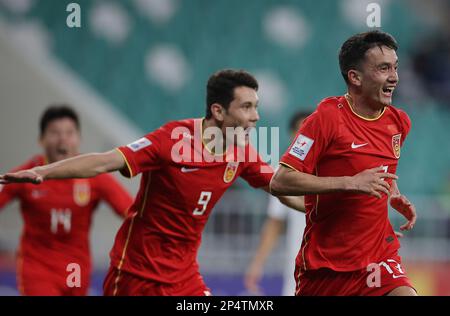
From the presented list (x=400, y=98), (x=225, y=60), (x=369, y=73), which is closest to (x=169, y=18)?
(x=225, y=60)

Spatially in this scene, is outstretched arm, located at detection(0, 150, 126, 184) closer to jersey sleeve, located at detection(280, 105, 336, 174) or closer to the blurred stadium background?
jersey sleeve, located at detection(280, 105, 336, 174)

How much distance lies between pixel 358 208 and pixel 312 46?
11542 millimetres

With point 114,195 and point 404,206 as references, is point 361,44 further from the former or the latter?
point 114,195

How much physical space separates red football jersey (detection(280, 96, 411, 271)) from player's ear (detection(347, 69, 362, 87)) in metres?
0.13

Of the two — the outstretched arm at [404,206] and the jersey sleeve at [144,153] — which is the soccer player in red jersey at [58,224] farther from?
the outstretched arm at [404,206]

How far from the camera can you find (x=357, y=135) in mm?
5316

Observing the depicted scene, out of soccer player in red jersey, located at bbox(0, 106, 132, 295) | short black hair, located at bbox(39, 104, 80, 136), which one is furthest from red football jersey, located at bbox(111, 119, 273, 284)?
short black hair, located at bbox(39, 104, 80, 136)

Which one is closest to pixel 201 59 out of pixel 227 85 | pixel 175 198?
pixel 227 85

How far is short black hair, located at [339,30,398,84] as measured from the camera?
5395mm

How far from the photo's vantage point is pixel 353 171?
208 inches

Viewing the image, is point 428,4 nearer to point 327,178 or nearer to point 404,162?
point 404,162

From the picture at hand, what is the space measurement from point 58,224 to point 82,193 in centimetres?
33

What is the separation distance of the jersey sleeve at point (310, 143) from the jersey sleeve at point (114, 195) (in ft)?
8.34

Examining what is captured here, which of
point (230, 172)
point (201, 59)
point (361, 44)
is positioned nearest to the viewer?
point (361, 44)
